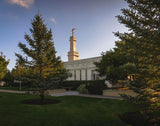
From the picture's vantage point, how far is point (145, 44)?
5672 mm

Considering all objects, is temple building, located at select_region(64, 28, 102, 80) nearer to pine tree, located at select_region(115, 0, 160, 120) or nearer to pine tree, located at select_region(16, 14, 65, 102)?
pine tree, located at select_region(16, 14, 65, 102)

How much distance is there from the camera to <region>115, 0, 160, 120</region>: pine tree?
5430 mm

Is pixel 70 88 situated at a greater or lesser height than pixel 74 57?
lesser

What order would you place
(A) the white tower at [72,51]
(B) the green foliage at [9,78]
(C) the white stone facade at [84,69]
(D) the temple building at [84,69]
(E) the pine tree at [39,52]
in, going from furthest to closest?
1. (A) the white tower at [72,51]
2. (B) the green foliage at [9,78]
3. (C) the white stone facade at [84,69]
4. (D) the temple building at [84,69]
5. (E) the pine tree at [39,52]

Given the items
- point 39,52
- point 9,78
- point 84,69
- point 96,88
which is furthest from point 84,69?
point 39,52

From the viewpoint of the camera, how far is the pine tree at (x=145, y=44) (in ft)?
17.8

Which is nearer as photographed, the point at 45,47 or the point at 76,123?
the point at 76,123

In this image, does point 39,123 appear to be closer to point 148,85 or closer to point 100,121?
point 100,121

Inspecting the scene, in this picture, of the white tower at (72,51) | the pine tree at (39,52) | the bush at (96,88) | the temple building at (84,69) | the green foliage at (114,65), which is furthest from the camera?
the white tower at (72,51)

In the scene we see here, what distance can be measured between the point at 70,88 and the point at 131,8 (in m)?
20.7

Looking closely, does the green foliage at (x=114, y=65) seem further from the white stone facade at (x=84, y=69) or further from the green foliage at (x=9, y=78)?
the green foliage at (x=9, y=78)

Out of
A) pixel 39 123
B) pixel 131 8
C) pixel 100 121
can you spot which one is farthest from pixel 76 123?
pixel 131 8

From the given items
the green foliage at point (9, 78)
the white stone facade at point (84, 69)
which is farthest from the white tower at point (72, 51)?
the green foliage at point (9, 78)

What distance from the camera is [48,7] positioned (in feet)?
34.4
